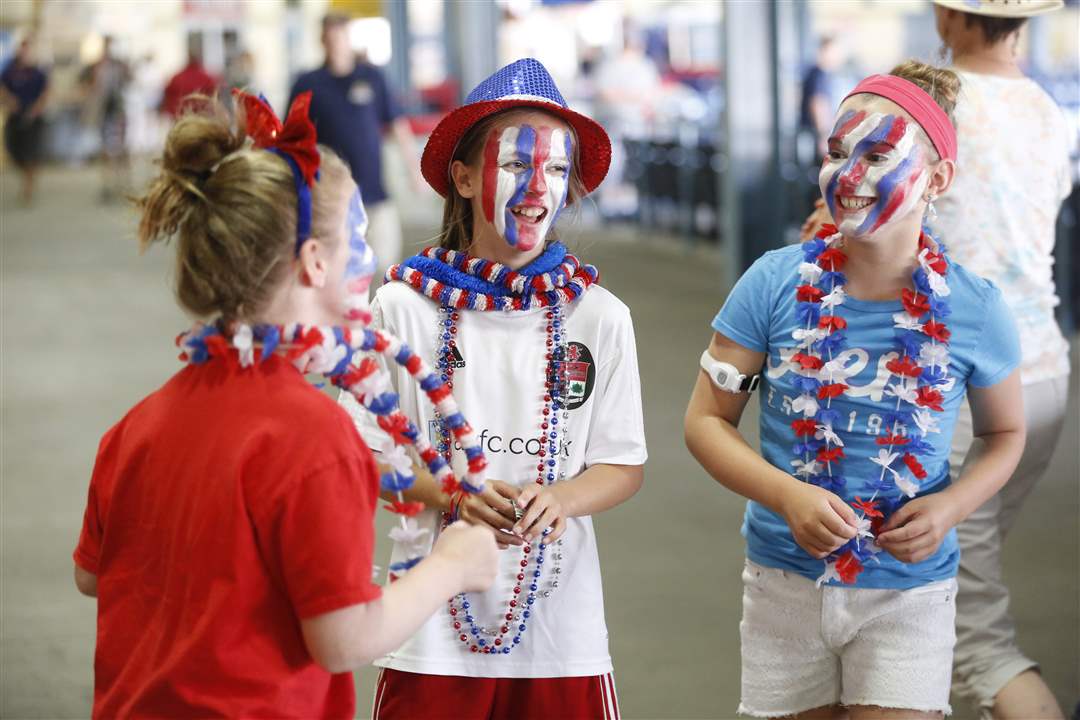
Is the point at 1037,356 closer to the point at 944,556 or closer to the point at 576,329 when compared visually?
the point at 944,556

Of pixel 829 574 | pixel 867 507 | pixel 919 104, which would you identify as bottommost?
pixel 829 574

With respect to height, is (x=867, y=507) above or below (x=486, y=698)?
above

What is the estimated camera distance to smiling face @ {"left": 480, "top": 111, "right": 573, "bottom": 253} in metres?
2.35

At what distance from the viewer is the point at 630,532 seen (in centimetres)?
503

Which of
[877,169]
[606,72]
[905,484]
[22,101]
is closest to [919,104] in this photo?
[877,169]

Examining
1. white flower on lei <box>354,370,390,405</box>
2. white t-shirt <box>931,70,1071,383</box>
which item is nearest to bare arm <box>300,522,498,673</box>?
white flower on lei <box>354,370,390,405</box>

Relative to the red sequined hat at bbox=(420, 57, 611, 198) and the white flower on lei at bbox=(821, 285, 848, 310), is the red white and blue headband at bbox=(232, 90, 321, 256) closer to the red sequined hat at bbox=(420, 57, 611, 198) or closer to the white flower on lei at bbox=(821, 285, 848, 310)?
the red sequined hat at bbox=(420, 57, 611, 198)

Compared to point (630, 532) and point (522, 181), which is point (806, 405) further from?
point (630, 532)

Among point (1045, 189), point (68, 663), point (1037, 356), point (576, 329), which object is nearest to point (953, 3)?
Result: point (1045, 189)

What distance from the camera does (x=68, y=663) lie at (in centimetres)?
400

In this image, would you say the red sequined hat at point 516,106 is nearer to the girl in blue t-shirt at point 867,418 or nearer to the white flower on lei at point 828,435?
the girl in blue t-shirt at point 867,418

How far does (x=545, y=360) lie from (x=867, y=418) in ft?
1.89

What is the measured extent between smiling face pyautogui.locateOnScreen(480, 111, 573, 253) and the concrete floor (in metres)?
0.31

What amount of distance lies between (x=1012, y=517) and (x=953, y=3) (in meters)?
1.21
